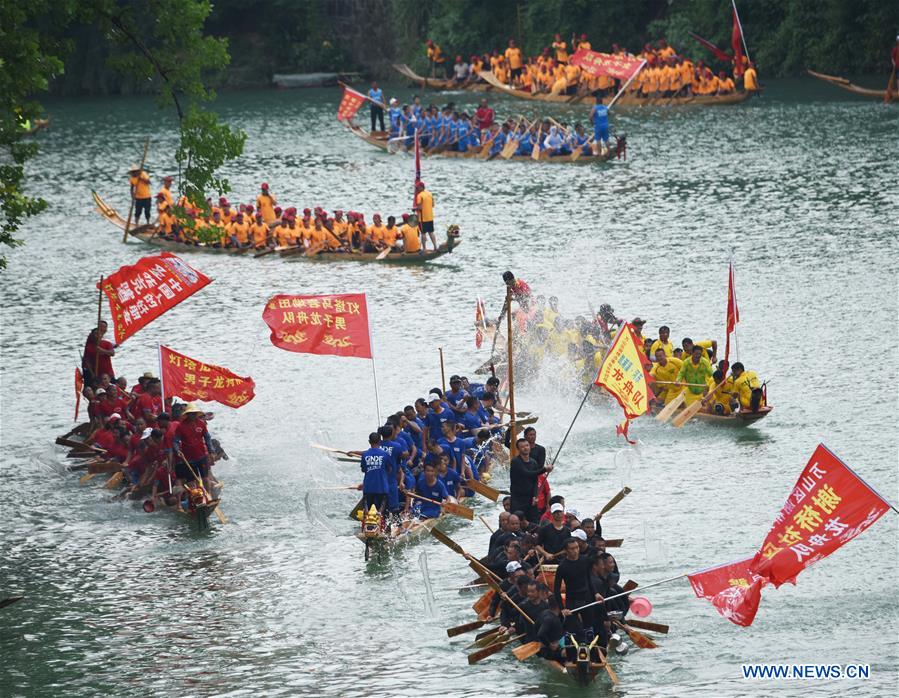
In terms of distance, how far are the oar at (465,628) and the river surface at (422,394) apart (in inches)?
8.6

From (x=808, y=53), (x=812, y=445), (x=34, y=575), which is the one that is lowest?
(x=34, y=575)

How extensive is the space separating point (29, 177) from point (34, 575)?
34.3m

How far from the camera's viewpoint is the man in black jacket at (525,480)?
64.9 feet

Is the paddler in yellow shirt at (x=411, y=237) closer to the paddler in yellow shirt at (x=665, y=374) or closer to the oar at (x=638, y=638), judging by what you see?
the paddler in yellow shirt at (x=665, y=374)

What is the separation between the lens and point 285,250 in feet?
128

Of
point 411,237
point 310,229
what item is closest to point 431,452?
point 411,237

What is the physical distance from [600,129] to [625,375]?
30698mm

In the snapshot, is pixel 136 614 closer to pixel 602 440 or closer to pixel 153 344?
pixel 602 440

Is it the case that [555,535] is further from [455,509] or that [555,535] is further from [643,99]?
[643,99]

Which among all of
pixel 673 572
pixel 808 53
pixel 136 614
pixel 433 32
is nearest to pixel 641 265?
pixel 673 572

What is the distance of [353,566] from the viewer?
2041cm

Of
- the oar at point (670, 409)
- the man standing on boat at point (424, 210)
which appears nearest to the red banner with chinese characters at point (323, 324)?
the oar at point (670, 409)

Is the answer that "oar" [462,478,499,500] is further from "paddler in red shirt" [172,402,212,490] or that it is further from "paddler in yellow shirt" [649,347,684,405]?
"paddler in yellow shirt" [649,347,684,405]

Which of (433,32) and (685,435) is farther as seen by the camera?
(433,32)
